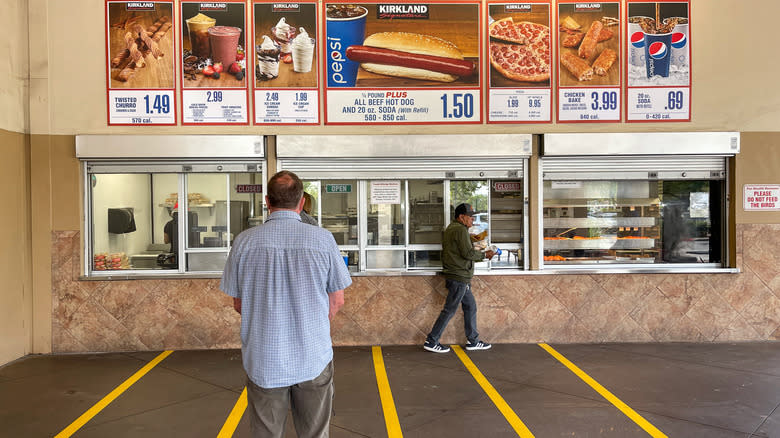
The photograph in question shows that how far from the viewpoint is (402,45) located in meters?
7.32

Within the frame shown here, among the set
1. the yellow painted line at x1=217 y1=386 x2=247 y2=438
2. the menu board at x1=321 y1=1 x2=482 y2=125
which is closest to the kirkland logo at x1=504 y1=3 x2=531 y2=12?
the menu board at x1=321 y1=1 x2=482 y2=125

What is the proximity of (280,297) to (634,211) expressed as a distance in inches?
252

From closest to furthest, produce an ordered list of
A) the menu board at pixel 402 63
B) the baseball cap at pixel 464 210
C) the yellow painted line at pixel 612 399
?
the yellow painted line at pixel 612 399
the baseball cap at pixel 464 210
the menu board at pixel 402 63

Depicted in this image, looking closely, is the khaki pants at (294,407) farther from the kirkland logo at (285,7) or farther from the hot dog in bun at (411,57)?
the kirkland logo at (285,7)

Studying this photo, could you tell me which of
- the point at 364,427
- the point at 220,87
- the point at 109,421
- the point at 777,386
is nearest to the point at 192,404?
the point at 109,421

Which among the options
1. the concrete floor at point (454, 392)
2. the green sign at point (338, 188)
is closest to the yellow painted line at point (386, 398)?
the concrete floor at point (454, 392)

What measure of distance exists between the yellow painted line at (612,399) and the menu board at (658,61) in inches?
135

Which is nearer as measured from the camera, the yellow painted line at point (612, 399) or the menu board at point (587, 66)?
the yellow painted line at point (612, 399)

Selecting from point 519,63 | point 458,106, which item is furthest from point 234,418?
point 519,63

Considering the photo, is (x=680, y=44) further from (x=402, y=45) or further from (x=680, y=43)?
(x=402, y=45)

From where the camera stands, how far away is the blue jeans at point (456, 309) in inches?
271

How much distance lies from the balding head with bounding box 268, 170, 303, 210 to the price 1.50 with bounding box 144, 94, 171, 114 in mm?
4873

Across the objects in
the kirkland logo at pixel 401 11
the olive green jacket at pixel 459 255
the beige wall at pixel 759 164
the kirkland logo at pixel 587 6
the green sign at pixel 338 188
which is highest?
the kirkland logo at pixel 587 6

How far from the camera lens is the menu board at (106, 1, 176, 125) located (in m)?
7.14
